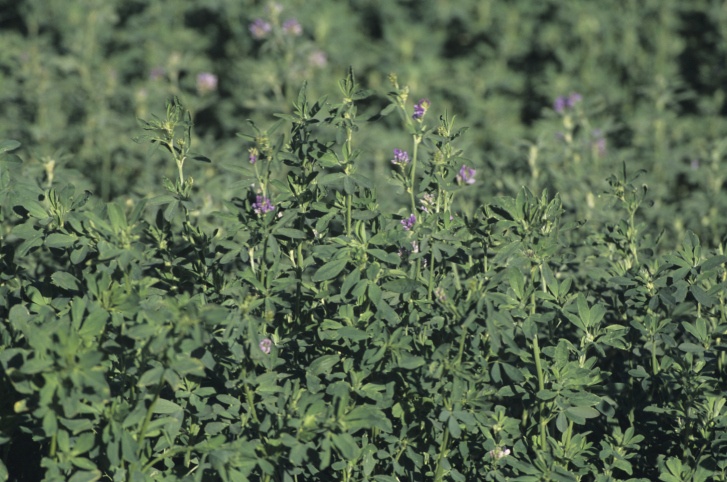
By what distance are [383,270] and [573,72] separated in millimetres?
4870

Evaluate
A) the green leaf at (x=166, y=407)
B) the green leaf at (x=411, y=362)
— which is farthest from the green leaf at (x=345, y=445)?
the green leaf at (x=166, y=407)

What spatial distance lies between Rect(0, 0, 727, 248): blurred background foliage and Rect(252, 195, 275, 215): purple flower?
8.91 ft

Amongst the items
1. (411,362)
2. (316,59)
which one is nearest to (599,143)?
(316,59)

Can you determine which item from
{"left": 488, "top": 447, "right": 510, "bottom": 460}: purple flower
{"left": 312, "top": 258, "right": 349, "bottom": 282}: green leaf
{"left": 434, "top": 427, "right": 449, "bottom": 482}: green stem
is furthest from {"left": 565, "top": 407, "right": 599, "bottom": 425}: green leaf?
{"left": 312, "top": 258, "right": 349, "bottom": 282}: green leaf

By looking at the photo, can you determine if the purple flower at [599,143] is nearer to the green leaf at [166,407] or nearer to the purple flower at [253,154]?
the purple flower at [253,154]

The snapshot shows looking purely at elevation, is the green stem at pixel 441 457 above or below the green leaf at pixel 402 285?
below

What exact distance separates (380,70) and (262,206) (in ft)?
15.3

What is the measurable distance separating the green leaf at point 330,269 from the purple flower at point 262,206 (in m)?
0.25

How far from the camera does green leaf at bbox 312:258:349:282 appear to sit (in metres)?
2.55

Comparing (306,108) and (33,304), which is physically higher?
(306,108)

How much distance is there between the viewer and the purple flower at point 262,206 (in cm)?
267

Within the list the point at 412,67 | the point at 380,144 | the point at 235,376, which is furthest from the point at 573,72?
the point at 235,376

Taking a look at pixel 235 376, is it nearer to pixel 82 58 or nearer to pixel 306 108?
pixel 306 108

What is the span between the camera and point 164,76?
6.75m
